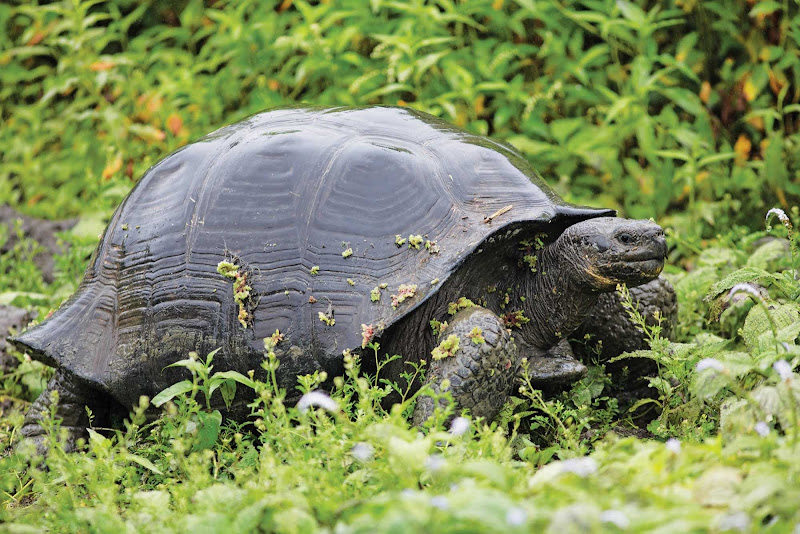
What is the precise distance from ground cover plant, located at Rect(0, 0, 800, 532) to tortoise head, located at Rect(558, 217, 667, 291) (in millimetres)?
115

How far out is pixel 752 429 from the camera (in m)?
2.34

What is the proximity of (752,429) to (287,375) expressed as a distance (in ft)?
5.58

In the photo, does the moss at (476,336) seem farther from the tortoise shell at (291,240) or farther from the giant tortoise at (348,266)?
the tortoise shell at (291,240)

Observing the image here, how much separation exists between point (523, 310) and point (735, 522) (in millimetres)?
1779

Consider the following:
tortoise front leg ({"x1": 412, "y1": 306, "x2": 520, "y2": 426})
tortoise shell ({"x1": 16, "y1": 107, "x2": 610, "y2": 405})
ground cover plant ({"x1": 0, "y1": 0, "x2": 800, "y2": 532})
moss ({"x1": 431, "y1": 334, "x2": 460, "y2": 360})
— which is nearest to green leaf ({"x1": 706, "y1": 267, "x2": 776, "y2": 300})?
ground cover plant ({"x1": 0, "y1": 0, "x2": 800, "y2": 532})

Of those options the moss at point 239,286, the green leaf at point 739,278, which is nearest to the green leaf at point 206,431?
the moss at point 239,286

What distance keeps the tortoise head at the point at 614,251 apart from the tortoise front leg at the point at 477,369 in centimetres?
45

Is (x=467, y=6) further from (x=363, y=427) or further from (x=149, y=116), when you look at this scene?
(x=363, y=427)

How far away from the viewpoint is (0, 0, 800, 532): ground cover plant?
2.01m

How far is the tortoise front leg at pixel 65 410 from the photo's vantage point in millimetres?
3684

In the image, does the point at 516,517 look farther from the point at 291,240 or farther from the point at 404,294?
the point at 291,240

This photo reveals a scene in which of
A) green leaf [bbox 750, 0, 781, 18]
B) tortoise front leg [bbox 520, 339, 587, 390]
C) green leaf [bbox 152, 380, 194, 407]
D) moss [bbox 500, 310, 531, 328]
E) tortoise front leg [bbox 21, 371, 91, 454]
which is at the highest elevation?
green leaf [bbox 750, 0, 781, 18]

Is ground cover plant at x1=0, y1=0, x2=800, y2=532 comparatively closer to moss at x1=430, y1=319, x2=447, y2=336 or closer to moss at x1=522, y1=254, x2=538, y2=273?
moss at x1=430, y1=319, x2=447, y2=336

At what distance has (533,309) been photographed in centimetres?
342
